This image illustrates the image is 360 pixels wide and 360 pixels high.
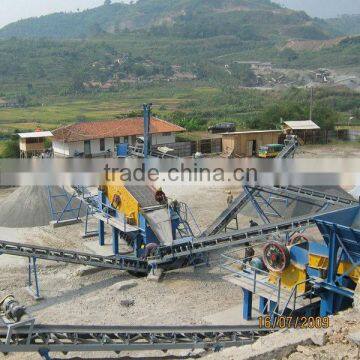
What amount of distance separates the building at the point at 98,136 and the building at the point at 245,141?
12.6 feet

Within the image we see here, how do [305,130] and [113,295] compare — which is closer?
[113,295]

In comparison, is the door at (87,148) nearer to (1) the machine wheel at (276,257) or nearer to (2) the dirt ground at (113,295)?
(2) the dirt ground at (113,295)

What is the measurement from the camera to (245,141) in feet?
120

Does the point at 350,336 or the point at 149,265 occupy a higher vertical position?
the point at 350,336

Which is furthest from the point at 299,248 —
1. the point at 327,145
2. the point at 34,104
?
the point at 34,104

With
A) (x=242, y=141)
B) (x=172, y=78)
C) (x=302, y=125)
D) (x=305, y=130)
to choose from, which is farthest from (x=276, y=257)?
(x=172, y=78)

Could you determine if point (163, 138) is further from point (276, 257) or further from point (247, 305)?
point (276, 257)

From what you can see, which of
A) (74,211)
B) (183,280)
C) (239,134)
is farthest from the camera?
(239,134)

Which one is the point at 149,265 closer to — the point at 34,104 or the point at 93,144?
the point at 93,144

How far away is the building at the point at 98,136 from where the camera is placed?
33250 mm

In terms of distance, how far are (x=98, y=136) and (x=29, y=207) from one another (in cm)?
1299

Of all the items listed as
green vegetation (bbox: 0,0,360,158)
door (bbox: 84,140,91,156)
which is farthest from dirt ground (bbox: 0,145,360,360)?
green vegetation (bbox: 0,0,360,158)

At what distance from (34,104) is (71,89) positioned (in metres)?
17.0

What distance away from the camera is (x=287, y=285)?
12.0 meters
